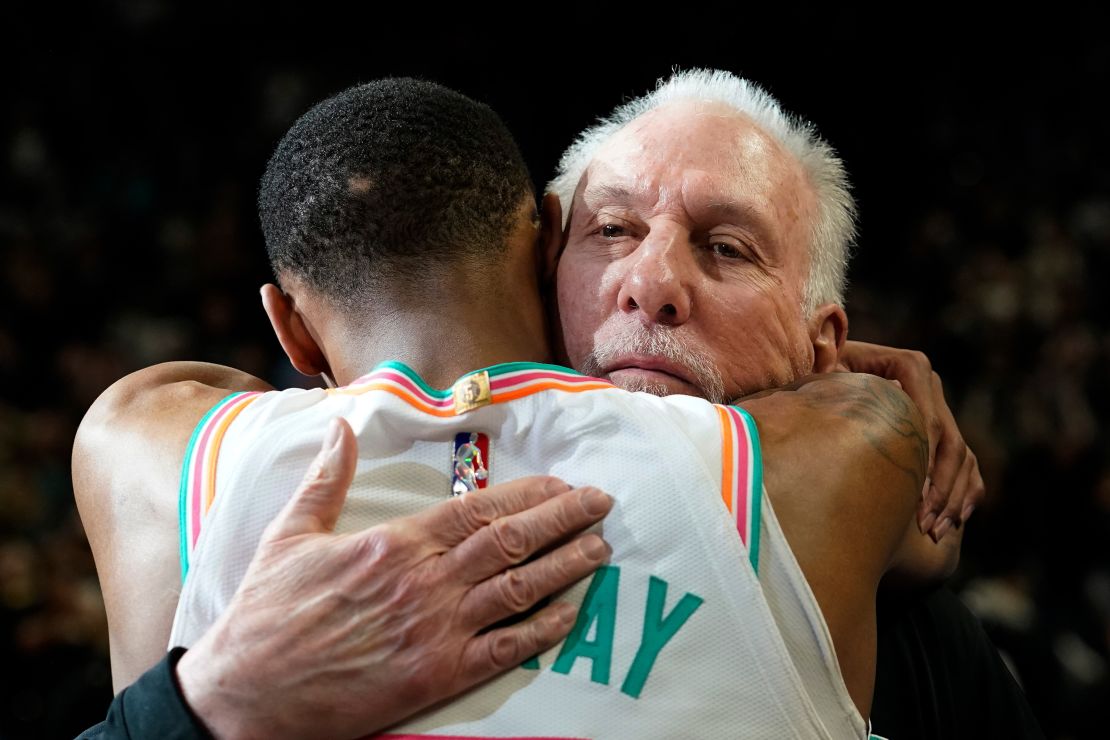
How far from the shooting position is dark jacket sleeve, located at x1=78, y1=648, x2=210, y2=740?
54.7 inches

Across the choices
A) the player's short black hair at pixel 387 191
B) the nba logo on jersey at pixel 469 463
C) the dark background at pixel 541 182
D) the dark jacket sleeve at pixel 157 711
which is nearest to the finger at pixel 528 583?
the nba logo on jersey at pixel 469 463

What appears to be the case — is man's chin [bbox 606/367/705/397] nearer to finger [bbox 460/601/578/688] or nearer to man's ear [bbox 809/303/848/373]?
man's ear [bbox 809/303/848/373]

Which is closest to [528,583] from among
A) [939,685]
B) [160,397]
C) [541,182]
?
[160,397]

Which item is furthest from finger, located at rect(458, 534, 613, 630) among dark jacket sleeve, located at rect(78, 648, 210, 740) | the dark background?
the dark background

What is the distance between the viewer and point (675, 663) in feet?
4.43

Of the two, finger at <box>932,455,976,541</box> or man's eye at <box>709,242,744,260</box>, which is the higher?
man's eye at <box>709,242,744,260</box>

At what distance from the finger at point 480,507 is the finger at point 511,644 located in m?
0.13

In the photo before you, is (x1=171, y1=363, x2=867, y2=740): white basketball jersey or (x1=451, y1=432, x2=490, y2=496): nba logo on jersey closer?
(x1=171, y1=363, x2=867, y2=740): white basketball jersey

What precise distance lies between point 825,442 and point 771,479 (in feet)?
0.42

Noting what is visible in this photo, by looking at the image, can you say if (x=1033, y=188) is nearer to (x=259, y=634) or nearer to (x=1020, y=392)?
(x=1020, y=392)

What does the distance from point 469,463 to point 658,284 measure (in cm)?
61

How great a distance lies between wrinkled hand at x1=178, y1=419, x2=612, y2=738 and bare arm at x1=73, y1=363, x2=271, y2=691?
162 millimetres

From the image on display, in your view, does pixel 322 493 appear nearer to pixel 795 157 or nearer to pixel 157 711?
pixel 157 711

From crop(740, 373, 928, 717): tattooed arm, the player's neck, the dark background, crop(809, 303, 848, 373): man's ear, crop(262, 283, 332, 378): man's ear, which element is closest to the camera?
crop(740, 373, 928, 717): tattooed arm
